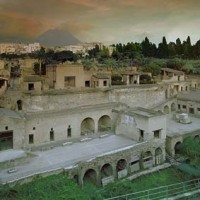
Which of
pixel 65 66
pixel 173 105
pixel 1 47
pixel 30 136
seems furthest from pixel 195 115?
pixel 1 47

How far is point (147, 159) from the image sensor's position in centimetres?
2612

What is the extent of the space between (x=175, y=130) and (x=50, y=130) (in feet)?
42.9

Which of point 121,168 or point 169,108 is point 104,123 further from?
point 169,108

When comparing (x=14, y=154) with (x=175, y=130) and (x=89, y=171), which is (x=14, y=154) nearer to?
(x=89, y=171)

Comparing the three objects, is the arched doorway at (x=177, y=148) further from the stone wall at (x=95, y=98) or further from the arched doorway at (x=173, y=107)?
the arched doorway at (x=173, y=107)

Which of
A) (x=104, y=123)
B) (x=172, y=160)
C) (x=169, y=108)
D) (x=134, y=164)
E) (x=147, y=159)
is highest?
(x=169, y=108)

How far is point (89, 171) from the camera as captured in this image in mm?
22906

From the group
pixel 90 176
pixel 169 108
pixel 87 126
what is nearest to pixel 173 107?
pixel 169 108

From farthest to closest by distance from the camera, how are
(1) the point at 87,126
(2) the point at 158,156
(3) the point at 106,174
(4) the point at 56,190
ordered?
1. (1) the point at 87,126
2. (2) the point at 158,156
3. (3) the point at 106,174
4. (4) the point at 56,190

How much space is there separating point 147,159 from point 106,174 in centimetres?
440

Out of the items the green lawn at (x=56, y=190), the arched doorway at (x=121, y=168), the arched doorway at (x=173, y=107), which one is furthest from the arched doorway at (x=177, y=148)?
the arched doorway at (x=173, y=107)

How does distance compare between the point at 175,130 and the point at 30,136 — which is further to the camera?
the point at 175,130

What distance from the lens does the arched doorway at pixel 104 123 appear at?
31516 millimetres

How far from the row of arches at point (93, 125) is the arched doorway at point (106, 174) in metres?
6.73
